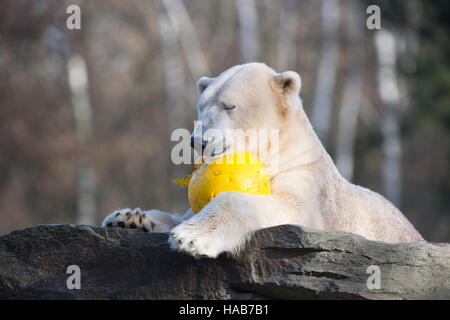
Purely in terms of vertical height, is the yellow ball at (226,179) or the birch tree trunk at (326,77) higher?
the birch tree trunk at (326,77)

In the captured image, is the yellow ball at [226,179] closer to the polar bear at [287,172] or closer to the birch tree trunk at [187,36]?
the polar bear at [287,172]

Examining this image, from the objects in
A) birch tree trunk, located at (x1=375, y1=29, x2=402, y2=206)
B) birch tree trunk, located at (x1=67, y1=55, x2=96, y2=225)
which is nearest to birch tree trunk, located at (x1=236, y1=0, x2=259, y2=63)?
birch tree trunk, located at (x1=375, y1=29, x2=402, y2=206)

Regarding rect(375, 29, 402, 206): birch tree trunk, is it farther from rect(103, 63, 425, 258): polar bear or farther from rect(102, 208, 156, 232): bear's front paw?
rect(102, 208, 156, 232): bear's front paw

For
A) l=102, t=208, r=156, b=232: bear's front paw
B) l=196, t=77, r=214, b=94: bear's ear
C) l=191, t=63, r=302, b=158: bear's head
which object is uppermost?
l=196, t=77, r=214, b=94: bear's ear

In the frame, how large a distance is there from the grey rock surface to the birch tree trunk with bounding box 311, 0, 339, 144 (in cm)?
1485

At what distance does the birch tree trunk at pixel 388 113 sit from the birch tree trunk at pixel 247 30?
13.1 ft

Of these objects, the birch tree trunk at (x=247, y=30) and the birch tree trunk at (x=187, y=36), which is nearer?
the birch tree trunk at (x=247, y=30)

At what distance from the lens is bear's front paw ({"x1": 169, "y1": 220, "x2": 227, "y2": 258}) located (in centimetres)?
326

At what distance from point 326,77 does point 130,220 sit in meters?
15.9

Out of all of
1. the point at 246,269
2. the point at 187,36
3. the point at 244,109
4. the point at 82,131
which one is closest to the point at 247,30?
the point at 187,36

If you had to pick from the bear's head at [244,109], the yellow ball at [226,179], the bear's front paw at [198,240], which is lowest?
the bear's front paw at [198,240]

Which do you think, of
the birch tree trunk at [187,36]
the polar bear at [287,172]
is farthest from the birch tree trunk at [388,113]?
the polar bear at [287,172]

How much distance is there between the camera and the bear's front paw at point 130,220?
4.08 m

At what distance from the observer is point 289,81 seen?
4473 millimetres
